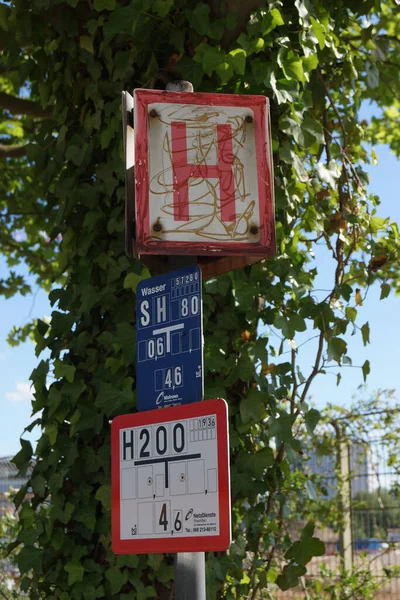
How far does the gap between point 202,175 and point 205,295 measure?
1.34 meters

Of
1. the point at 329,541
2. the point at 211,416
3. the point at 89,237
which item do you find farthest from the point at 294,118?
the point at 329,541

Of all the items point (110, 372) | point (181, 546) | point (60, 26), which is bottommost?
point (181, 546)

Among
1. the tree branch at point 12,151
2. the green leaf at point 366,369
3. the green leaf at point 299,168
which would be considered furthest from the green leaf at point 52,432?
the tree branch at point 12,151

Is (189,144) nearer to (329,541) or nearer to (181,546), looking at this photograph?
(181,546)

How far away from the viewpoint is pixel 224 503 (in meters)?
1.98

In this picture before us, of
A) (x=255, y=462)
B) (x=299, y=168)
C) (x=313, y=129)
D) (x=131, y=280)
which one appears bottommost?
(x=255, y=462)

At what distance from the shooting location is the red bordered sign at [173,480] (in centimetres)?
200

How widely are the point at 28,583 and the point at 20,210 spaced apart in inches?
206

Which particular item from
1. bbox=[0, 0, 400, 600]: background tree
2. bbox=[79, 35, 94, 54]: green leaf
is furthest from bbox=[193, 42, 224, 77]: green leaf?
bbox=[79, 35, 94, 54]: green leaf

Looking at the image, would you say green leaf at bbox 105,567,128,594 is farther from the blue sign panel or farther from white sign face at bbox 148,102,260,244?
white sign face at bbox 148,102,260,244

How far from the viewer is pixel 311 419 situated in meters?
3.87

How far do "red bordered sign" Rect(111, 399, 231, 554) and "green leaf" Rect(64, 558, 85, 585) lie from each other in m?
1.52

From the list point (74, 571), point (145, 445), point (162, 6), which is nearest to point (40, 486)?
point (74, 571)

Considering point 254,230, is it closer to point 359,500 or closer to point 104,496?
point 104,496
